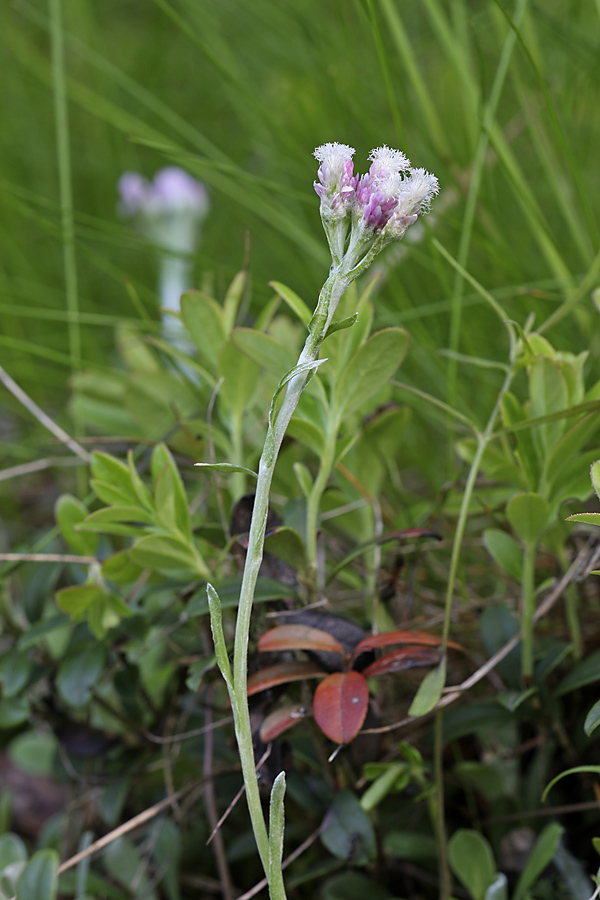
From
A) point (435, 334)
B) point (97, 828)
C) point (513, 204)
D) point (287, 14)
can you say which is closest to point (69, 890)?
point (97, 828)

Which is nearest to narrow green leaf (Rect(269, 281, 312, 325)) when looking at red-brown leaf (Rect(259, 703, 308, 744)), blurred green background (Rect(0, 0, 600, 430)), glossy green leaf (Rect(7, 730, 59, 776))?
blurred green background (Rect(0, 0, 600, 430))

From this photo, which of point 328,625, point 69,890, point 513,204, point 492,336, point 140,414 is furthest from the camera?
point 513,204

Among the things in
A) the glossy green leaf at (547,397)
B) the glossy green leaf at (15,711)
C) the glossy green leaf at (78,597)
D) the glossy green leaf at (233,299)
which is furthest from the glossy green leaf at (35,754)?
the glossy green leaf at (547,397)

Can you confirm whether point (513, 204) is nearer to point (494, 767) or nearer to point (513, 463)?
point (513, 463)

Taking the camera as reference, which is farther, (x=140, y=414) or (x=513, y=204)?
(x=513, y=204)

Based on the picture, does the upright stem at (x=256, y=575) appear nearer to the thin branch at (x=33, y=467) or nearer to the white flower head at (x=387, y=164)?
the white flower head at (x=387, y=164)
